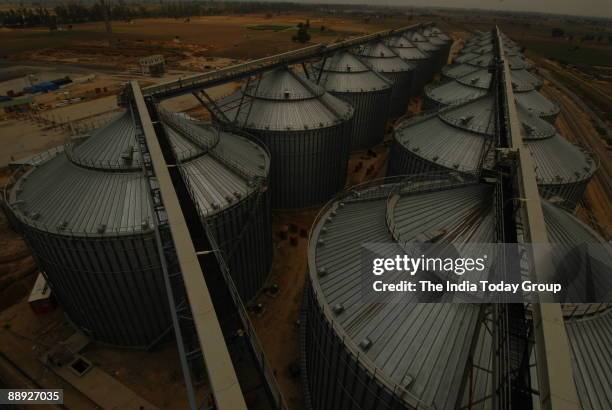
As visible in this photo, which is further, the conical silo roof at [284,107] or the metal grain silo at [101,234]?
the conical silo roof at [284,107]

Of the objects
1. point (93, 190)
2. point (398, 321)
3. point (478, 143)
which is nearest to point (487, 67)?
point (478, 143)

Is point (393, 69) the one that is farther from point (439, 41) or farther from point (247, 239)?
point (439, 41)

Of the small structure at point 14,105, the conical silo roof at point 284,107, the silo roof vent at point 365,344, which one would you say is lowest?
the small structure at point 14,105

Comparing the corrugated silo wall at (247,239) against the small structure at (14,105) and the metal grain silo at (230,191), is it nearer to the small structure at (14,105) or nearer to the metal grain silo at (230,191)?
the metal grain silo at (230,191)

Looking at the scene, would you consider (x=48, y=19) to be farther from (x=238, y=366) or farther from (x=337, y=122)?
(x=238, y=366)

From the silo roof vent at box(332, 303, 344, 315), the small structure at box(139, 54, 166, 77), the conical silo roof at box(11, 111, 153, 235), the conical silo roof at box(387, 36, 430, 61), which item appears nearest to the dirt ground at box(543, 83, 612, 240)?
the silo roof vent at box(332, 303, 344, 315)

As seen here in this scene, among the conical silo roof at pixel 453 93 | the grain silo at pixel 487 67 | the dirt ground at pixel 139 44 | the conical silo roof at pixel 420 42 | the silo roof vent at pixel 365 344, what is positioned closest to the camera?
the silo roof vent at pixel 365 344

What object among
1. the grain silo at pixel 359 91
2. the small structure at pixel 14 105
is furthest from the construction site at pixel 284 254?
the small structure at pixel 14 105
